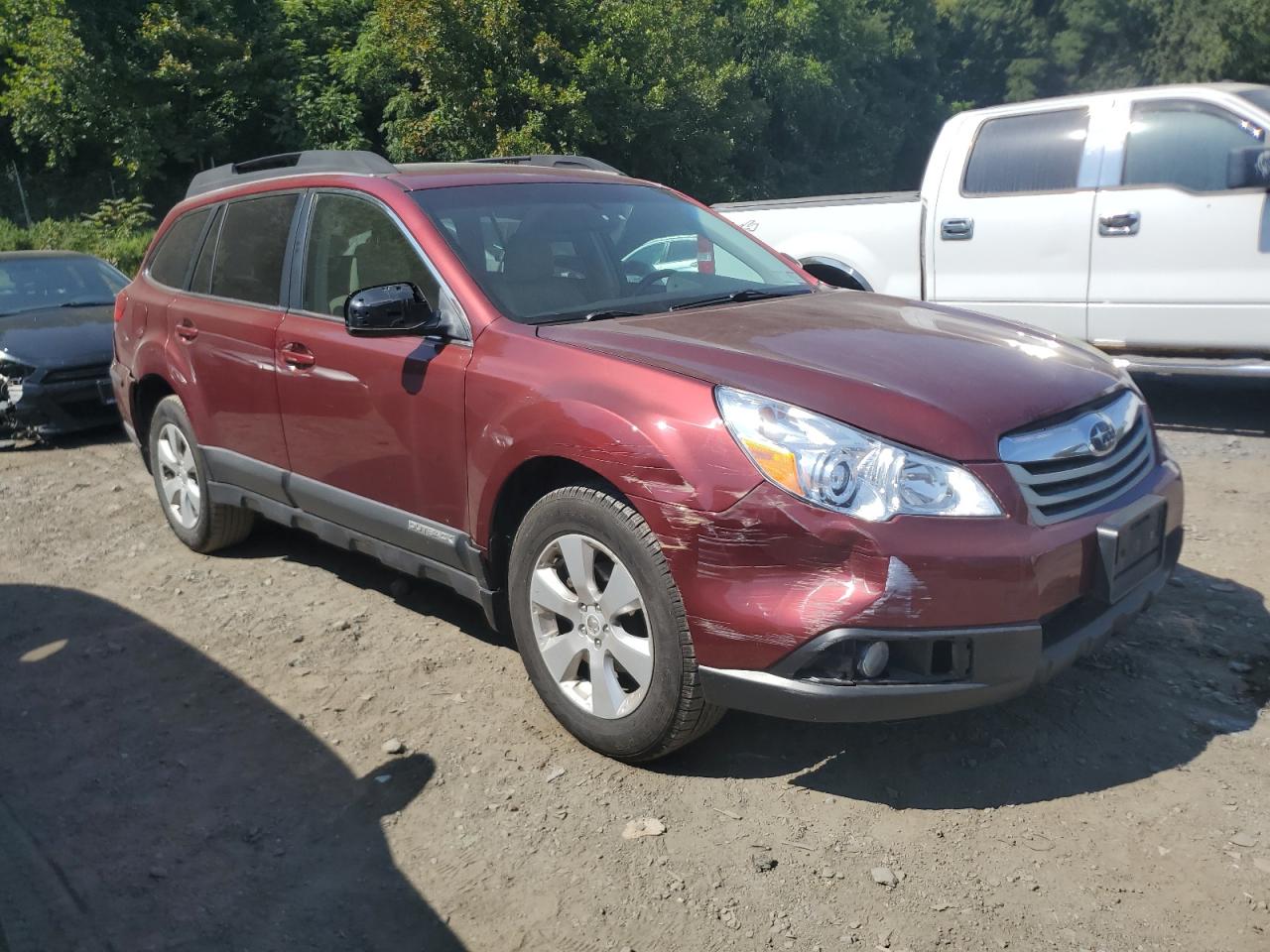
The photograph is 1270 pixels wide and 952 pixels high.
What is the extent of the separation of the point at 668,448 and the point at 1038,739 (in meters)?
1.47

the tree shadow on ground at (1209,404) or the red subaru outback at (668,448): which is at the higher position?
the red subaru outback at (668,448)

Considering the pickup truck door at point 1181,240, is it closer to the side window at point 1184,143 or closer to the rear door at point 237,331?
the side window at point 1184,143

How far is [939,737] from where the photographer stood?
3430 millimetres

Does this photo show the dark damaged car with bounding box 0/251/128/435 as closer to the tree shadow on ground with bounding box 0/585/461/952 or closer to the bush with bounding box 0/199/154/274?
the tree shadow on ground with bounding box 0/585/461/952

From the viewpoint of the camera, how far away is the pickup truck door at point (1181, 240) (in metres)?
6.41

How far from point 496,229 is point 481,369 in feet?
2.30

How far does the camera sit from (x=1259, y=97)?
6691 mm

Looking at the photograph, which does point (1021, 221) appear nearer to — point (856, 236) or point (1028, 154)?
point (1028, 154)

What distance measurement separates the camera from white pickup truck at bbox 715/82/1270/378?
255 inches

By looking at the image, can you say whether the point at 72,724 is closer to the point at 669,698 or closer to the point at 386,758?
the point at 386,758

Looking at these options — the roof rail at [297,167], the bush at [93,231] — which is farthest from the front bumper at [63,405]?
the bush at [93,231]

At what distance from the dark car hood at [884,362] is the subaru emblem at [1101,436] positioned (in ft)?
0.27

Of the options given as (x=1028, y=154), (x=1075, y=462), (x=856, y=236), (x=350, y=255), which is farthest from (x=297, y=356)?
(x=1028, y=154)

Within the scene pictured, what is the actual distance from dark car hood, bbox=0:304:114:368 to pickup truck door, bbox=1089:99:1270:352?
696cm
